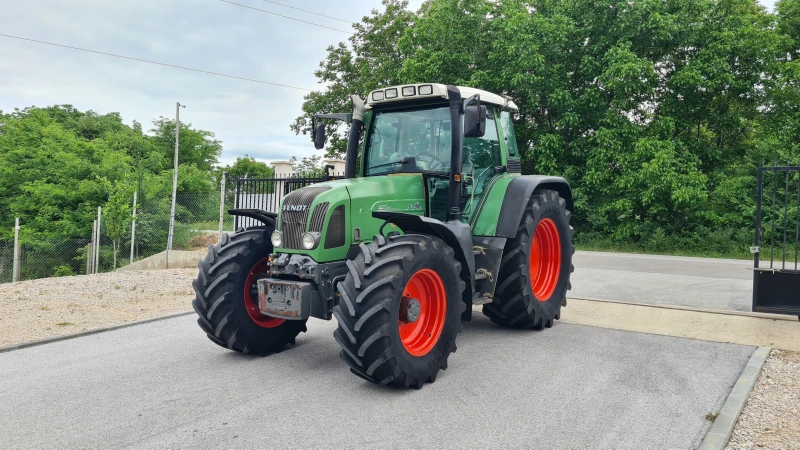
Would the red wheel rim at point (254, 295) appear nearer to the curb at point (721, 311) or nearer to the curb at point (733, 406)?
the curb at point (733, 406)

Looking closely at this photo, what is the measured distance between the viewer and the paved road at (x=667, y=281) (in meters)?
8.57

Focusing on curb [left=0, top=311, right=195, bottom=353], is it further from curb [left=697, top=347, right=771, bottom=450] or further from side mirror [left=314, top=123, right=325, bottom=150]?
curb [left=697, top=347, right=771, bottom=450]

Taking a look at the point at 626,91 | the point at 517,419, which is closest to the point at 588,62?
the point at 626,91

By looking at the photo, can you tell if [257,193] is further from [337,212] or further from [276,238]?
[337,212]

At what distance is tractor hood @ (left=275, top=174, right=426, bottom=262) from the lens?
185 inches

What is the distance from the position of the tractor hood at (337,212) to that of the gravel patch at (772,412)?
10.2 feet

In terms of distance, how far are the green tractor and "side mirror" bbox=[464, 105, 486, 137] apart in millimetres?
11

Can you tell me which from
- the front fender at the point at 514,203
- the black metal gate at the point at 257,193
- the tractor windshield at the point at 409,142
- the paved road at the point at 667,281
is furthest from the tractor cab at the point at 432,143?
the black metal gate at the point at 257,193

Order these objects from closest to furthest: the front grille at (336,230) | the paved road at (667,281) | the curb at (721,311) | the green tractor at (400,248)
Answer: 1. the green tractor at (400,248)
2. the front grille at (336,230)
3. the curb at (721,311)
4. the paved road at (667,281)

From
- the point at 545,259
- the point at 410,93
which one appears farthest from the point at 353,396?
the point at 545,259

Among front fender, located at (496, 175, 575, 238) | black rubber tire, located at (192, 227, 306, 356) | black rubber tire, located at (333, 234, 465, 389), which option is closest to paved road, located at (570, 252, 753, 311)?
front fender, located at (496, 175, 575, 238)

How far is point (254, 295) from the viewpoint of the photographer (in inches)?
207

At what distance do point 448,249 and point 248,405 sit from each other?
1964 mm

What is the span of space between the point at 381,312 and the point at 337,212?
3.62 ft
